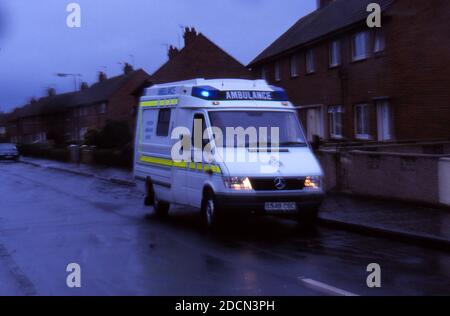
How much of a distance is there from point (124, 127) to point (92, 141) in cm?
357

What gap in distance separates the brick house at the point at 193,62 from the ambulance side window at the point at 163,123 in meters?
38.4

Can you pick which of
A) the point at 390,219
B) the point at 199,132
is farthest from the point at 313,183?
the point at 199,132

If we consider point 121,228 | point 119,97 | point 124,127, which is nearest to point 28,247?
point 121,228

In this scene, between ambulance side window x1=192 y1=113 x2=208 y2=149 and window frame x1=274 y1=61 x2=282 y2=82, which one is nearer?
ambulance side window x1=192 y1=113 x2=208 y2=149

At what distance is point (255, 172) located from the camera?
1112 cm

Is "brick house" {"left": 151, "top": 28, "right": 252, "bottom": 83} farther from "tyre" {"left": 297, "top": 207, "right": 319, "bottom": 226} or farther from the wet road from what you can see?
"tyre" {"left": 297, "top": 207, "right": 319, "bottom": 226}

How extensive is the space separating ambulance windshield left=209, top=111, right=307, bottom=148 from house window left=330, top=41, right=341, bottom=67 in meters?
15.9

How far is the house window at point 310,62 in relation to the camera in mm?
30266

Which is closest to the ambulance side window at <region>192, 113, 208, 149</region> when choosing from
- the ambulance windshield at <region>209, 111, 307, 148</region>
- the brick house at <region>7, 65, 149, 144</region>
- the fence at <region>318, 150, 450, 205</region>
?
the ambulance windshield at <region>209, 111, 307, 148</region>

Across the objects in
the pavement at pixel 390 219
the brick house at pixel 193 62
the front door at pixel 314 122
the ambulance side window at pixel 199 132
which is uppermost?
the brick house at pixel 193 62

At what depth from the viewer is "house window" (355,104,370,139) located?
25.9 metres

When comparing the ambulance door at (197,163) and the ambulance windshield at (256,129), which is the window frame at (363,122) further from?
the ambulance door at (197,163)

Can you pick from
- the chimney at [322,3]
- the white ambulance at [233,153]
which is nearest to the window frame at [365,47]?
the chimney at [322,3]
